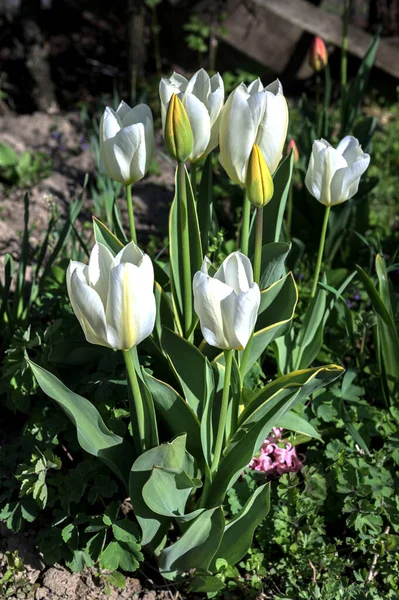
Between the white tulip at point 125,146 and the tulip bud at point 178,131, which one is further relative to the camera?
the white tulip at point 125,146

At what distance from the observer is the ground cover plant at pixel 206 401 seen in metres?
1.25

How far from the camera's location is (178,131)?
1.30 meters

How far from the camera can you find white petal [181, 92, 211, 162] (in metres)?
1.32

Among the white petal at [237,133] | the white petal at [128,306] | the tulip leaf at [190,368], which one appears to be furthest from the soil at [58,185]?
the white petal at [128,306]

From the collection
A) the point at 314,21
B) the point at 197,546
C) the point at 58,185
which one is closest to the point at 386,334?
the point at 197,546

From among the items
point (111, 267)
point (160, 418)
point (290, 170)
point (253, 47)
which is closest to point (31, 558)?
point (160, 418)

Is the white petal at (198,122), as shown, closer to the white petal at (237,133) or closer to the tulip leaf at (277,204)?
the white petal at (237,133)

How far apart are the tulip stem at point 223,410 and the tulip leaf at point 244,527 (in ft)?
0.37

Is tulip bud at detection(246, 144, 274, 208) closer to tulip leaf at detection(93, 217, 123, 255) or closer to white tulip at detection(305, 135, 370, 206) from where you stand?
white tulip at detection(305, 135, 370, 206)

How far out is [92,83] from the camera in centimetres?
415

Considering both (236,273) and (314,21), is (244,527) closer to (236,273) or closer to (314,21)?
(236,273)

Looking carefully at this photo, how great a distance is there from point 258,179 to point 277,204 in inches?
18.6

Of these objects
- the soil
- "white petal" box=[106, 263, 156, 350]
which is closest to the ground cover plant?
"white petal" box=[106, 263, 156, 350]

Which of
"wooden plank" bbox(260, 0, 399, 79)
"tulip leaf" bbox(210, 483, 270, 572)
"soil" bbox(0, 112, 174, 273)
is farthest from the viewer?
"wooden plank" bbox(260, 0, 399, 79)
